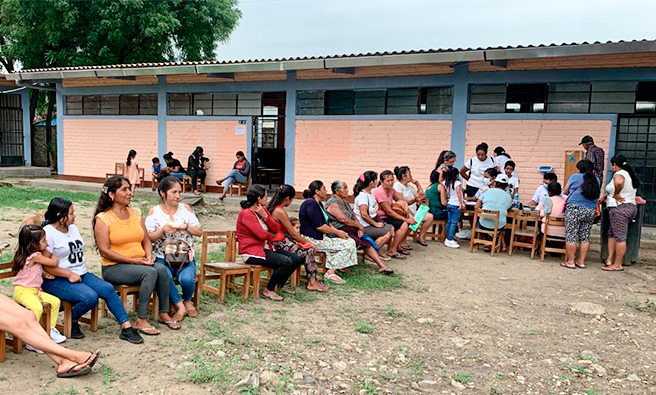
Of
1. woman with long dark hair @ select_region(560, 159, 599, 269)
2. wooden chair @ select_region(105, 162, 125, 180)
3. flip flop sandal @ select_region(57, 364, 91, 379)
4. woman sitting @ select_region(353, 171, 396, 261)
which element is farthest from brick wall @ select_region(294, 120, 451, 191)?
flip flop sandal @ select_region(57, 364, 91, 379)

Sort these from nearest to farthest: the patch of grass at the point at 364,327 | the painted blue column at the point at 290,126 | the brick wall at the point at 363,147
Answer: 1. the patch of grass at the point at 364,327
2. the brick wall at the point at 363,147
3. the painted blue column at the point at 290,126

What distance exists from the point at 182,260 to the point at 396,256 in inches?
156

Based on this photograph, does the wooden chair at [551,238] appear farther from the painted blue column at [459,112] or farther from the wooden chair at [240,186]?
the wooden chair at [240,186]

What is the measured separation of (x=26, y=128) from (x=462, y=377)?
1959 cm

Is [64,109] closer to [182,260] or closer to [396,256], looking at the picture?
[396,256]

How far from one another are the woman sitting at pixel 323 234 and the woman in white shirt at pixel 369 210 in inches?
40.3

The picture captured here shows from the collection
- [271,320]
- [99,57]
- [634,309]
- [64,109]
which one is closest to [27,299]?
[271,320]

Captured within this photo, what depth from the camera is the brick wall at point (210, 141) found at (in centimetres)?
1466

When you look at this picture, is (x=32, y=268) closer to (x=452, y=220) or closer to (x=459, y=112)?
(x=452, y=220)

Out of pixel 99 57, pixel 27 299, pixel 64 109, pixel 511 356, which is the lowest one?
pixel 511 356

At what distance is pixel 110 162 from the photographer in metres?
16.5

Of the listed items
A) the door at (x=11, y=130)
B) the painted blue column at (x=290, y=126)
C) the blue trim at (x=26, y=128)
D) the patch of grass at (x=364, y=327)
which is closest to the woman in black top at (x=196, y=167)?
the painted blue column at (x=290, y=126)

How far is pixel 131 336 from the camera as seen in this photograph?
4.57 m

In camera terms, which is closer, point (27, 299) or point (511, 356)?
point (27, 299)
